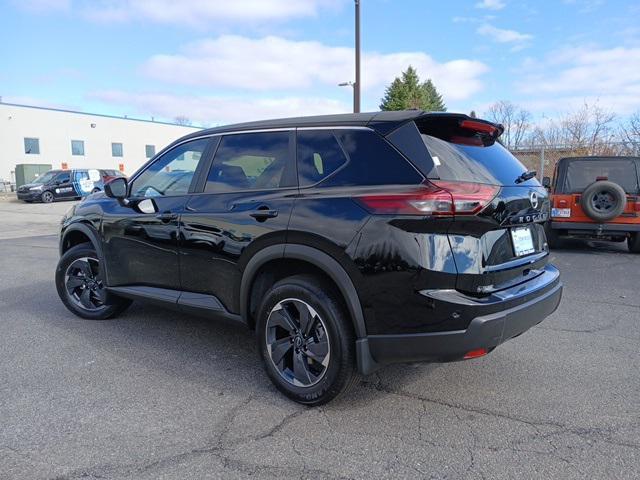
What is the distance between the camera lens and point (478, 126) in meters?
3.26

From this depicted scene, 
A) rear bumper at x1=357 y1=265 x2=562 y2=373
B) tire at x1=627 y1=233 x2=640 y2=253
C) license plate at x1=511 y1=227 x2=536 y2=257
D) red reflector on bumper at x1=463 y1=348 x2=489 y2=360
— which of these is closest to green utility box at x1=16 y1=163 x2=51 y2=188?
tire at x1=627 y1=233 x2=640 y2=253

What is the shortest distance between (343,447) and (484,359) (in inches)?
66.4

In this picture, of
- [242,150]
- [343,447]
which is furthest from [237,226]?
[343,447]

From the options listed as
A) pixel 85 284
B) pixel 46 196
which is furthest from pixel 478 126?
pixel 46 196

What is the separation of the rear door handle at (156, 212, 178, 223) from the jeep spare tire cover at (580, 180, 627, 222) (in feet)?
23.8

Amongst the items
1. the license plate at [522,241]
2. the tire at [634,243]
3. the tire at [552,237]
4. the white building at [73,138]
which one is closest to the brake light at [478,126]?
the license plate at [522,241]

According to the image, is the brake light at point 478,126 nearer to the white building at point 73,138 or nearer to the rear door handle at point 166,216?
the rear door handle at point 166,216

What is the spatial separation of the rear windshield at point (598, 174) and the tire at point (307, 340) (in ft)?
24.3

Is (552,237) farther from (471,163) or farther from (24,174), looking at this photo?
(24,174)

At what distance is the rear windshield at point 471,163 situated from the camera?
2912 mm

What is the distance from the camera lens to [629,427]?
291 cm

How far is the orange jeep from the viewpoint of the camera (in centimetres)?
844

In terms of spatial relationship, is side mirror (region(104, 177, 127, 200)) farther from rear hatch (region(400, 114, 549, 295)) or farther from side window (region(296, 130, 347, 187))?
rear hatch (region(400, 114, 549, 295))

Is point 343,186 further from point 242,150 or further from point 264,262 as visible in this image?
point 242,150
